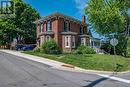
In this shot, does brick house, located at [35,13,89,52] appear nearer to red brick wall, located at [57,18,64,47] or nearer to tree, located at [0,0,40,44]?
red brick wall, located at [57,18,64,47]

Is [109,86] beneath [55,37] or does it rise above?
beneath

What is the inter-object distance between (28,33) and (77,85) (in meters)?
59.3

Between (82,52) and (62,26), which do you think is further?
(62,26)

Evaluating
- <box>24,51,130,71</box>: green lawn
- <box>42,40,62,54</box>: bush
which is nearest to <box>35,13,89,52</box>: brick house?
<box>42,40,62,54</box>: bush

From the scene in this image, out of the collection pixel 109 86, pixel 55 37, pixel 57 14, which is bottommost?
pixel 109 86

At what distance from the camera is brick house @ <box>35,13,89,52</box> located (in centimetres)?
5397

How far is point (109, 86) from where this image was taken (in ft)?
53.9

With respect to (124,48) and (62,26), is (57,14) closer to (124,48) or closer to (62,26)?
(62,26)

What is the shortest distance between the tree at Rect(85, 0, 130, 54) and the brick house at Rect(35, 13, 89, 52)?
4731mm

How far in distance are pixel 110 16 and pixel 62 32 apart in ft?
31.8

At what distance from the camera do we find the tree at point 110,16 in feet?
159

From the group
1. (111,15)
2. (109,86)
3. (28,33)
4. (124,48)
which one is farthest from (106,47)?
(109,86)

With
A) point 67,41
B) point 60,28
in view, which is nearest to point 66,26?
point 60,28

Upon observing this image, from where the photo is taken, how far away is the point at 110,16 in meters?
48.0
